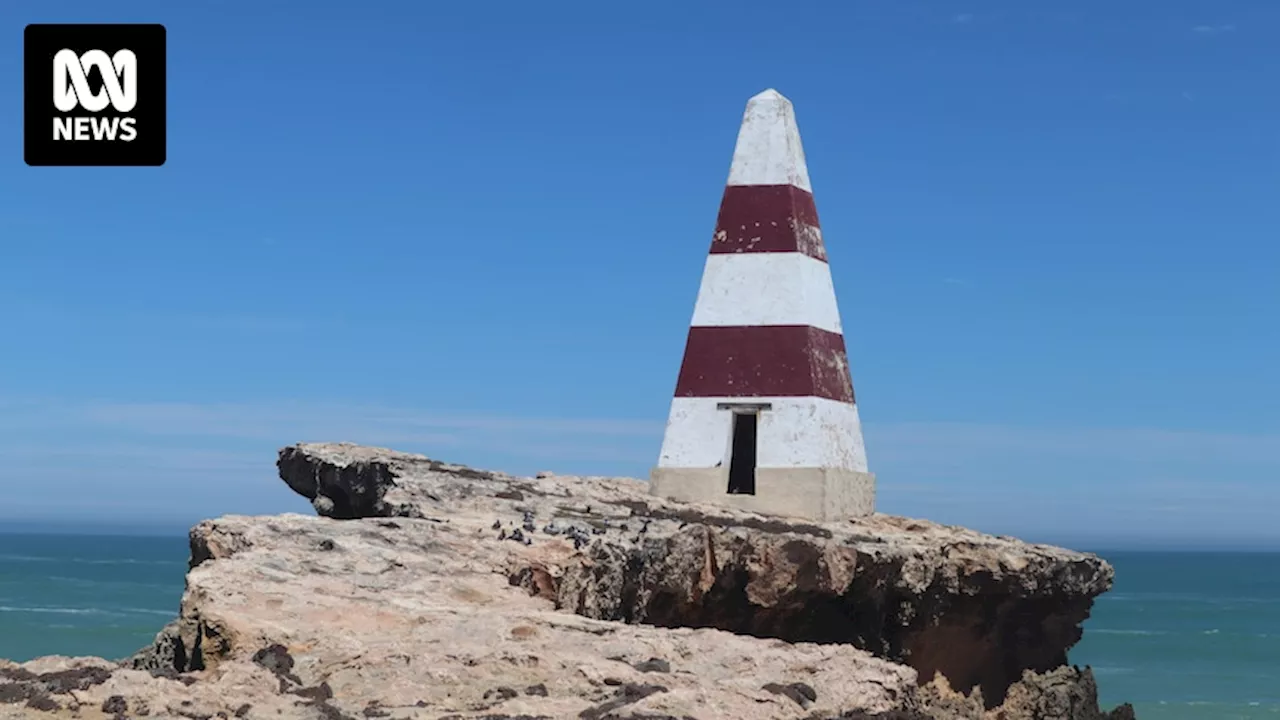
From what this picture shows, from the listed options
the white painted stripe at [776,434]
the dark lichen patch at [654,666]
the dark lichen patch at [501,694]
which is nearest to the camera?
the dark lichen patch at [501,694]

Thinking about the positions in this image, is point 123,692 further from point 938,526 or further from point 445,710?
point 938,526

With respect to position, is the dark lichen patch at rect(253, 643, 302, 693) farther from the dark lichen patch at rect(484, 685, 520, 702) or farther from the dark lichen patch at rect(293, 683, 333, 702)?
the dark lichen patch at rect(484, 685, 520, 702)

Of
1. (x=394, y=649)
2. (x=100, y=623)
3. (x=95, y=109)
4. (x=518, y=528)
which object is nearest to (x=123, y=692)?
(x=394, y=649)

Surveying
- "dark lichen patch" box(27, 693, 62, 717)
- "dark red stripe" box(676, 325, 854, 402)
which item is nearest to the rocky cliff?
"dark lichen patch" box(27, 693, 62, 717)

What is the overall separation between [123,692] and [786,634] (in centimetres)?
700

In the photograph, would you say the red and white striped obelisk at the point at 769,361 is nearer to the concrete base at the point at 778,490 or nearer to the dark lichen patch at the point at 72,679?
the concrete base at the point at 778,490

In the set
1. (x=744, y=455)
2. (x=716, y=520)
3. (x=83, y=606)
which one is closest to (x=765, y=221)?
(x=744, y=455)

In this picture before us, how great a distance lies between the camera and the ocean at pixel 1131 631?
1399 inches

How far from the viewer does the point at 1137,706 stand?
3316cm

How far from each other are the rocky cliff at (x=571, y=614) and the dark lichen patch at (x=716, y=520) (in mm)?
43

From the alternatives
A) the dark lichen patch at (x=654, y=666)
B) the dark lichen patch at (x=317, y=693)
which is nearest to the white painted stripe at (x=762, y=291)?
the dark lichen patch at (x=654, y=666)

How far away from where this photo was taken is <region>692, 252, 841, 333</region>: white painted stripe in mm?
16344

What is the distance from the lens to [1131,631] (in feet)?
169

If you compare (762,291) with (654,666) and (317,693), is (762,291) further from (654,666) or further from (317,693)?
(317,693)
